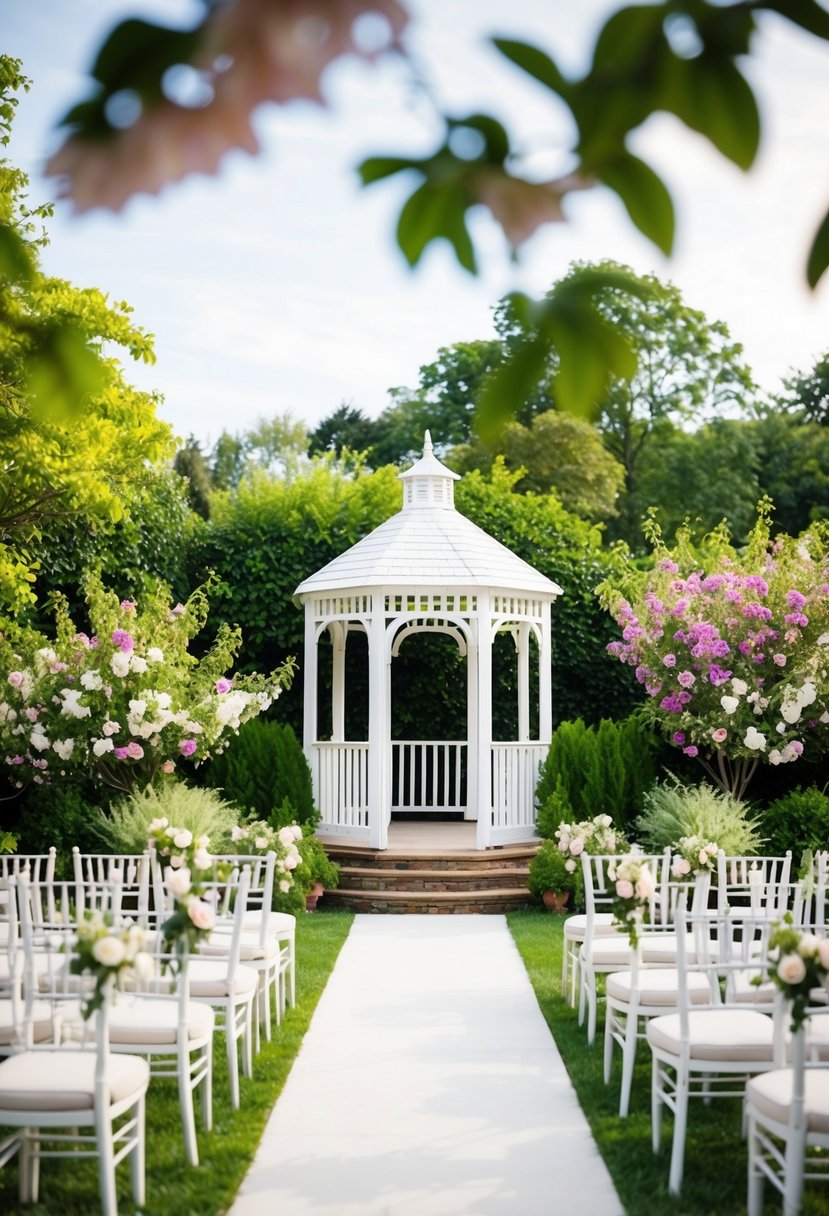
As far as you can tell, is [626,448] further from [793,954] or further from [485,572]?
[793,954]

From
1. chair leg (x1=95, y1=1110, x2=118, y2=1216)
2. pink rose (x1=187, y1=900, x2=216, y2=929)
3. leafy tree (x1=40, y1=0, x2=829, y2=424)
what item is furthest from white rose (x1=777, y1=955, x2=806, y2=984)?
leafy tree (x1=40, y1=0, x2=829, y2=424)

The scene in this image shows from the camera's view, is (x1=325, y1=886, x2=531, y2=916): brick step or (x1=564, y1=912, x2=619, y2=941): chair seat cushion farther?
(x1=325, y1=886, x2=531, y2=916): brick step

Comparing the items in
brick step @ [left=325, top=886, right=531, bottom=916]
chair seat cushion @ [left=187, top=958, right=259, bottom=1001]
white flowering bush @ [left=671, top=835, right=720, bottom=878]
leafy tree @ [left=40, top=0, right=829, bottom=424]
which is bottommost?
brick step @ [left=325, top=886, right=531, bottom=916]

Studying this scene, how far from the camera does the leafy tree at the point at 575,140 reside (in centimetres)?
105

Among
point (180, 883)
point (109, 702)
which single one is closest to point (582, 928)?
point (180, 883)

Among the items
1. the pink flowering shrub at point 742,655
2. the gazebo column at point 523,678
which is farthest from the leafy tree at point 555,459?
the pink flowering shrub at point 742,655

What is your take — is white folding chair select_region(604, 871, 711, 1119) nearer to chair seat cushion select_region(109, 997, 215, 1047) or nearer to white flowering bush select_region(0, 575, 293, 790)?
chair seat cushion select_region(109, 997, 215, 1047)

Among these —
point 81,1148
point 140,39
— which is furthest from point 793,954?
point 140,39

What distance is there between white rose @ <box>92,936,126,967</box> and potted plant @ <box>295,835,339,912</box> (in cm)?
706

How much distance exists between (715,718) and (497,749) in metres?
2.19

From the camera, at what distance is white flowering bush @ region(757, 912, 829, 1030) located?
13.7 feet

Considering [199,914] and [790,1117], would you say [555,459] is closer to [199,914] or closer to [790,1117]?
[199,914]

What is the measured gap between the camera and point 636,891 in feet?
18.6

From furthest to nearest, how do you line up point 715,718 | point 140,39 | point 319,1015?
point 715,718 < point 319,1015 < point 140,39
